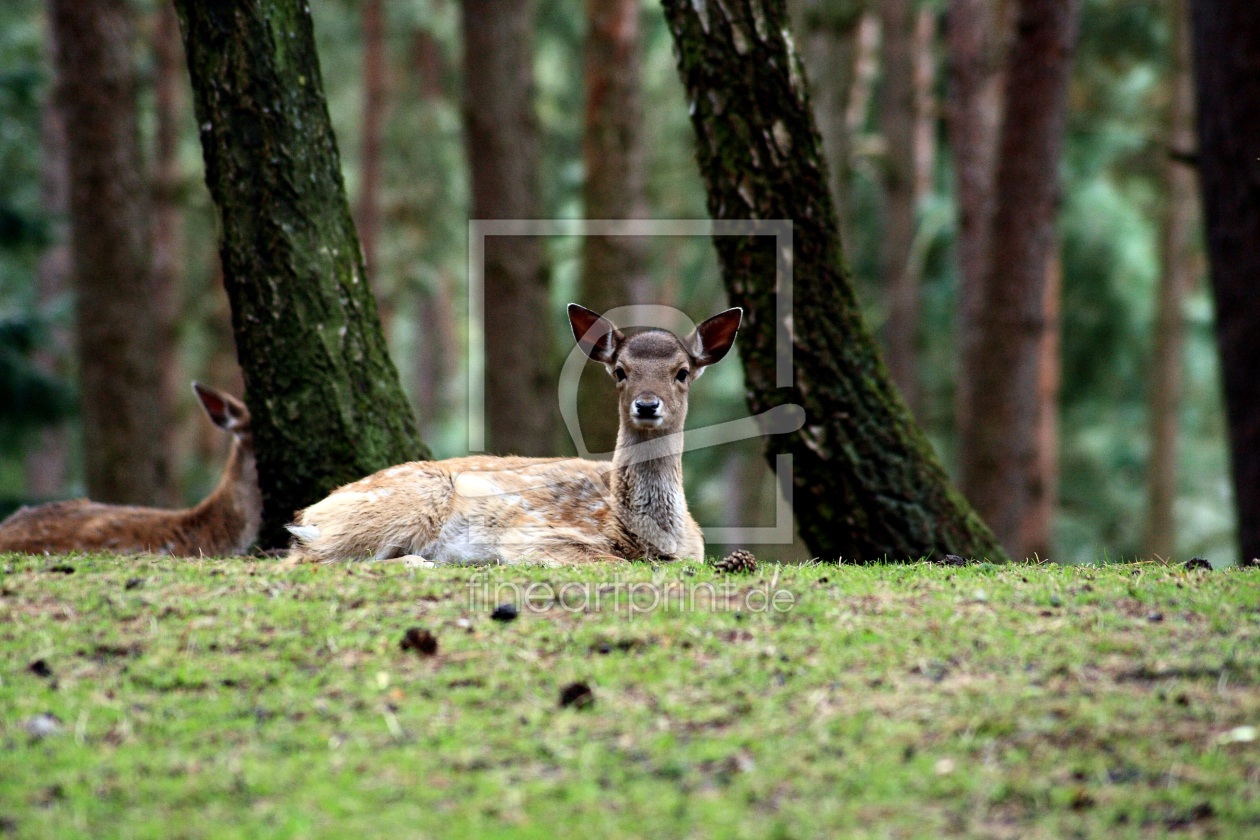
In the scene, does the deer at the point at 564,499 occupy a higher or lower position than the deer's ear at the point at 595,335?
lower

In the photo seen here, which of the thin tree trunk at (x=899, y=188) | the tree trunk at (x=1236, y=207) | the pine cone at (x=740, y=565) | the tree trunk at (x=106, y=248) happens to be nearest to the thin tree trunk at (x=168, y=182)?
the tree trunk at (x=106, y=248)

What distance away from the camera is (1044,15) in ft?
38.0

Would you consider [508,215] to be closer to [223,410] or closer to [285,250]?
[223,410]

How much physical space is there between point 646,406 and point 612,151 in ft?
26.2

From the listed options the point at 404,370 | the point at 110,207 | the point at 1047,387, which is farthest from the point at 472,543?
the point at 404,370

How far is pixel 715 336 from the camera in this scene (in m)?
6.97

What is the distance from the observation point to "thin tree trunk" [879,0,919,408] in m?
18.7

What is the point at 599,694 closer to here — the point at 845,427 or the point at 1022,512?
the point at 845,427

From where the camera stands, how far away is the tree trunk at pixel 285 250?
270 inches

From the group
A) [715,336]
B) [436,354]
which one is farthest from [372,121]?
[715,336]

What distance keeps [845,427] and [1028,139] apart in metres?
6.32

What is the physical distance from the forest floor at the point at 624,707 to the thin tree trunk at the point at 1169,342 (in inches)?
577

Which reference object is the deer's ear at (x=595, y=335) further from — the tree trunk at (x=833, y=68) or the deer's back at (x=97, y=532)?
the tree trunk at (x=833, y=68)

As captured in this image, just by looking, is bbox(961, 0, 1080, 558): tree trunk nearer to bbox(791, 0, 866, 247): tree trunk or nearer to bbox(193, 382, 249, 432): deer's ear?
bbox(791, 0, 866, 247): tree trunk
